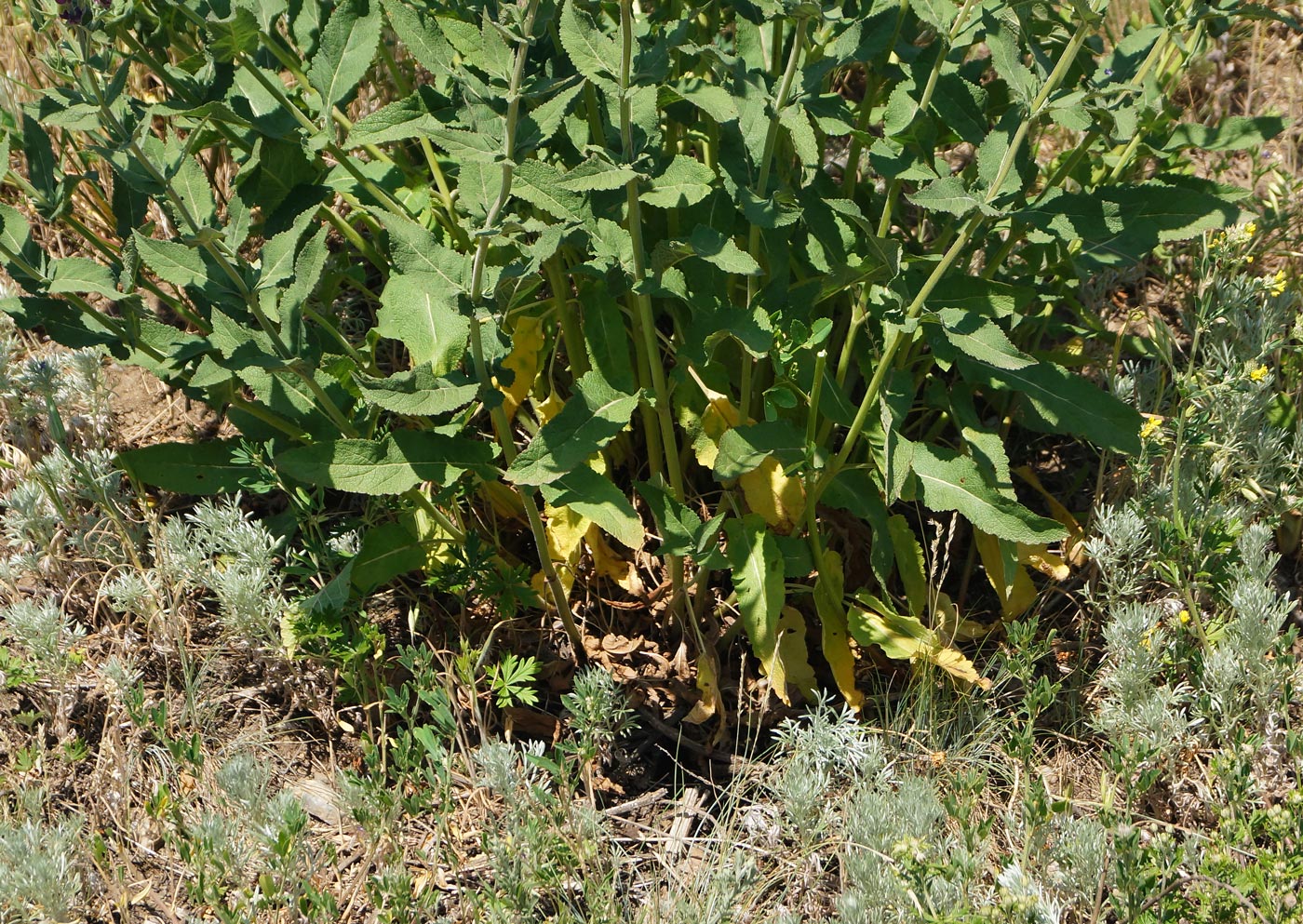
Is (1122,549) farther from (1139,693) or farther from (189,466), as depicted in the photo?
(189,466)

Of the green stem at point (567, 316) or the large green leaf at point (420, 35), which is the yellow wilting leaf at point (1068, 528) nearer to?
the green stem at point (567, 316)

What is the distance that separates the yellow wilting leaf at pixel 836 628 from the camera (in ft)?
9.21

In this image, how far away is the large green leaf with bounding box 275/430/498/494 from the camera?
2.37 meters

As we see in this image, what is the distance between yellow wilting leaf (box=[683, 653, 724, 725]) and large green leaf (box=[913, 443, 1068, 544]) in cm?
67

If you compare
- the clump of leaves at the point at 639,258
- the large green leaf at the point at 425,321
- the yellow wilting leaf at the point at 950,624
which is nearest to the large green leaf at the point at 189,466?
the clump of leaves at the point at 639,258

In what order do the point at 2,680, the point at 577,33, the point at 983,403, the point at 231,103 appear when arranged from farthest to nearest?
the point at 983,403 → the point at 2,680 → the point at 231,103 → the point at 577,33

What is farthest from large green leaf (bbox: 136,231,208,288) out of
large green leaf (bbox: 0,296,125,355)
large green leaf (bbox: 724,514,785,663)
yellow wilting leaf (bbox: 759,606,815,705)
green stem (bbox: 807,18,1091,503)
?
yellow wilting leaf (bbox: 759,606,815,705)

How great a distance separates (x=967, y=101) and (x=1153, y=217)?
1.56 feet

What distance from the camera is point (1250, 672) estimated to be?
263 centimetres

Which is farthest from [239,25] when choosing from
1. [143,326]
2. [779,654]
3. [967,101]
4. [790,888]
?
[790,888]

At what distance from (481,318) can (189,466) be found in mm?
985

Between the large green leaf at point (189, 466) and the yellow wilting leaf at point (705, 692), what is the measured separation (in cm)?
116

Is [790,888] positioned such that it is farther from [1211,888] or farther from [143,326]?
[143,326]

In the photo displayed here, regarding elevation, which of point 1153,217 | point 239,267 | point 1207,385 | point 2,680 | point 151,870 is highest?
point 1153,217
